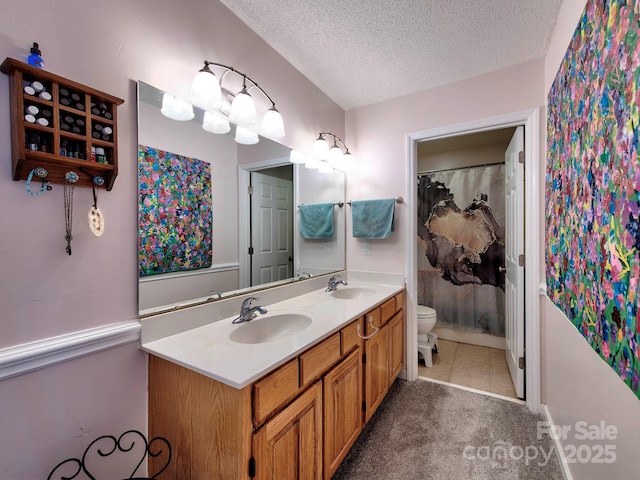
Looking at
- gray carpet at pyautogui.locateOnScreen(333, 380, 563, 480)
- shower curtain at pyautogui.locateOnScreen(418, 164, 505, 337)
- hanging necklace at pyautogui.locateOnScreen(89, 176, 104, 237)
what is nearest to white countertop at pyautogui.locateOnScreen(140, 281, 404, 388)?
hanging necklace at pyautogui.locateOnScreen(89, 176, 104, 237)

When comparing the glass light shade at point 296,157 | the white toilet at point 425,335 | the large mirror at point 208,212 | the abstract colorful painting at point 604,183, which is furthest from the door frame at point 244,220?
the white toilet at point 425,335

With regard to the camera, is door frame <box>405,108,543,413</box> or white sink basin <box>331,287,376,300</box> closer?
door frame <box>405,108,543,413</box>

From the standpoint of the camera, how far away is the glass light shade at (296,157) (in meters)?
1.95

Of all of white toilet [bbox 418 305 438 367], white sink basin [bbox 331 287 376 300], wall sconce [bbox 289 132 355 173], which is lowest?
white toilet [bbox 418 305 438 367]

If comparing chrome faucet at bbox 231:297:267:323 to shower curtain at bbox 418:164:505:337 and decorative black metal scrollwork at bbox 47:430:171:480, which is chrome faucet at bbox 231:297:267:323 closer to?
decorative black metal scrollwork at bbox 47:430:171:480

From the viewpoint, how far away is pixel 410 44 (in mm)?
1721

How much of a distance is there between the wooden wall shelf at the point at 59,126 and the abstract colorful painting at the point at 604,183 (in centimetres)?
152

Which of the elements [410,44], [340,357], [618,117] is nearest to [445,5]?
[410,44]

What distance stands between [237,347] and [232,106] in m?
1.16

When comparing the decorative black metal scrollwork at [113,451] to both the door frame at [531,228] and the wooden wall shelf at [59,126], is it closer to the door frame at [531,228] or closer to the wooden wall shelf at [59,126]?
the wooden wall shelf at [59,126]

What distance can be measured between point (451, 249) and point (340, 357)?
2.25 m

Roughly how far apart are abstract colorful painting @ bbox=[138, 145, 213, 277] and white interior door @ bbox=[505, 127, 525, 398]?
6.76ft

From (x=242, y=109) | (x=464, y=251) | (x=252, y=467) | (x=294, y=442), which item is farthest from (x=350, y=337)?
(x=464, y=251)

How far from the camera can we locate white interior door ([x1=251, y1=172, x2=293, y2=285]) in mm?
1696
